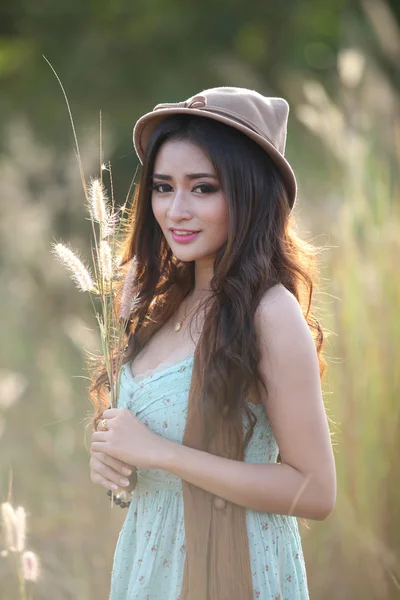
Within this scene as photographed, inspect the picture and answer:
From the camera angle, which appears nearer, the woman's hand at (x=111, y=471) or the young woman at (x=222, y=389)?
the young woman at (x=222, y=389)

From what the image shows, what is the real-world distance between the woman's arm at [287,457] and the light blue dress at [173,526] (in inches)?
4.9

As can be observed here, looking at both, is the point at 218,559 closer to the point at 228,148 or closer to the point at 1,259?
the point at 228,148

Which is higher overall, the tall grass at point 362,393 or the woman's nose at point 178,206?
the woman's nose at point 178,206

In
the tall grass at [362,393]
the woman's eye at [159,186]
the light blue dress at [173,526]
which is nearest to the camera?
the light blue dress at [173,526]

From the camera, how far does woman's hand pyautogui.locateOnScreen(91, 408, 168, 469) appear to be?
1.78 metres

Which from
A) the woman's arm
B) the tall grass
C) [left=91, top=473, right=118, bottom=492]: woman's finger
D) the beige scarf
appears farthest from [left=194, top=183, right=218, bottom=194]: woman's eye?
the tall grass

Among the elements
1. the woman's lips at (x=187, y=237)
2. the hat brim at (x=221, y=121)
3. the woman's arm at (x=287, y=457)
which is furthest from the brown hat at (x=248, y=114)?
the woman's arm at (x=287, y=457)

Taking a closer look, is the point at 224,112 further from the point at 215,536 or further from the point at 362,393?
the point at 362,393

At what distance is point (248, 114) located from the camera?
1961 mm

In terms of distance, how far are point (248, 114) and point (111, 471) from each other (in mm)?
863

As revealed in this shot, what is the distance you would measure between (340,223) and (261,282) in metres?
1.10

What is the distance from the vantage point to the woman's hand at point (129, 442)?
178cm

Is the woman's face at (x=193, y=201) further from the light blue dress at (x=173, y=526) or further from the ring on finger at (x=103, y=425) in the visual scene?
the ring on finger at (x=103, y=425)

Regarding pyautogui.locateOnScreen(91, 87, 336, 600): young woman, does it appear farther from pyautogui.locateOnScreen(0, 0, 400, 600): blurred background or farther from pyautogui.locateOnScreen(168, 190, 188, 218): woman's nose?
pyautogui.locateOnScreen(0, 0, 400, 600): blurred background
